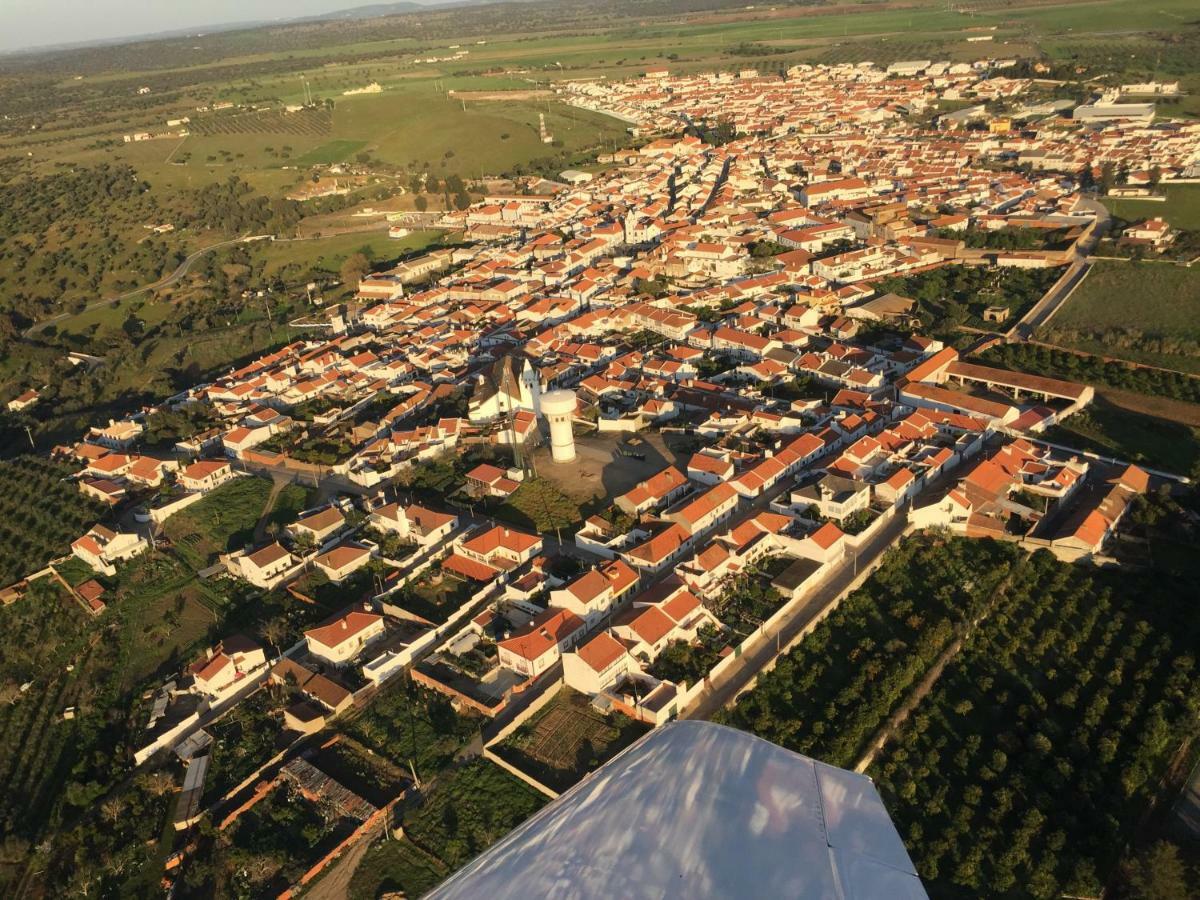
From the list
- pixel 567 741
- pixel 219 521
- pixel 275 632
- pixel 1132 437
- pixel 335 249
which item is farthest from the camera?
pixel 335 249

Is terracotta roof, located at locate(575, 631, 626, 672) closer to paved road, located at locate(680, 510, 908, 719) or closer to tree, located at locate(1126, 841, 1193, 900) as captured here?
paved road, located at locate(680, 510, 908, 719)

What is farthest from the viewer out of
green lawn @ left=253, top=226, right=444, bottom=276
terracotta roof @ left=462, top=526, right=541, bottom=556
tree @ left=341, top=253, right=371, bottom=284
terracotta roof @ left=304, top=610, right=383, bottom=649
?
green lawn @ left=253, top=226, right=444, bottom=276

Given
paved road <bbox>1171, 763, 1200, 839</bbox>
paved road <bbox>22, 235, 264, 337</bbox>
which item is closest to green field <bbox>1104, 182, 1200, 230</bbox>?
paved road <bbox>1171, 763, 1200, 839</bbox>

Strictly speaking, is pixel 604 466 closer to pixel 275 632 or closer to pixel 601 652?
pixel 601 652

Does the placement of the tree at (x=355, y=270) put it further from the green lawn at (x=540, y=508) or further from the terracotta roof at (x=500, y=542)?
the terracotta roof at (x=500, y=542)

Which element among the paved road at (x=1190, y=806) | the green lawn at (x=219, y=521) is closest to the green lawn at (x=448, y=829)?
the paved road at (x=1190, y=806)

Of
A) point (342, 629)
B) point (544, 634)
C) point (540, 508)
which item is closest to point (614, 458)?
point (540, 508)
